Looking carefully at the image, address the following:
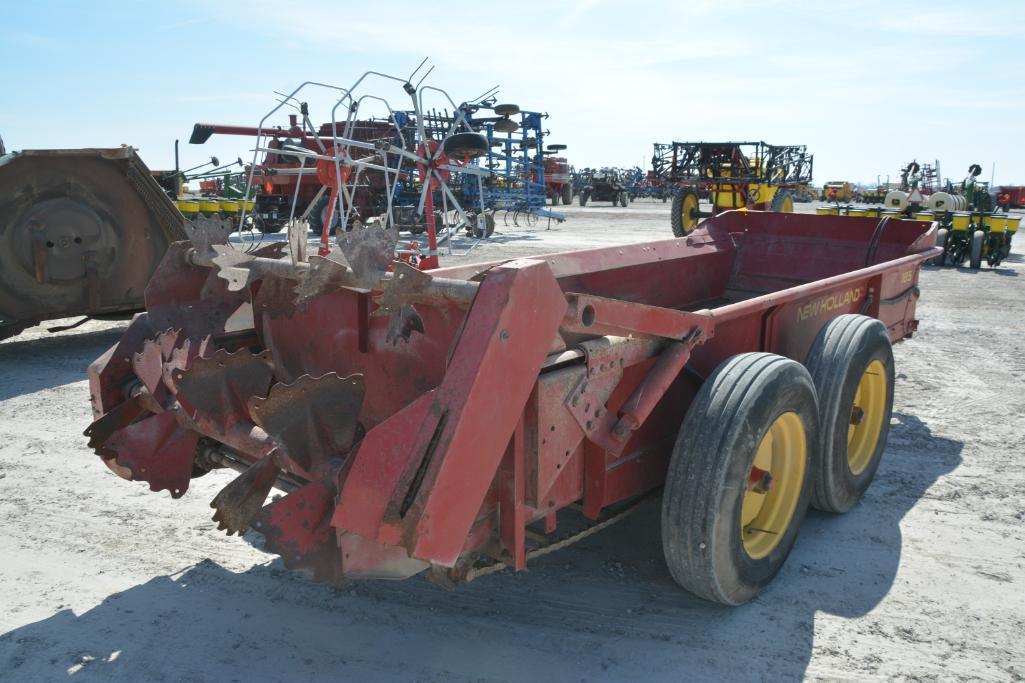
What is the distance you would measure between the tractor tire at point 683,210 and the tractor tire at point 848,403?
12180 mm

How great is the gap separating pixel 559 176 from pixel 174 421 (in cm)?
2801

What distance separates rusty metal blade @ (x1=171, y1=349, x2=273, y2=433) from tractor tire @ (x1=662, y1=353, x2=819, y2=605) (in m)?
1.51

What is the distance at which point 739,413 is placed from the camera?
2.73 metres

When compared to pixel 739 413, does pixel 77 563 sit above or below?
below

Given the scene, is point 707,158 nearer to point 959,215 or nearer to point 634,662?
point 959,215

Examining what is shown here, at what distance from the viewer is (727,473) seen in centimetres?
270

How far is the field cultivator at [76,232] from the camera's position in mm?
6688

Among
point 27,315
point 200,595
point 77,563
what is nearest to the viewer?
point 200,595

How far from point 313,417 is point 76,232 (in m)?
5.49

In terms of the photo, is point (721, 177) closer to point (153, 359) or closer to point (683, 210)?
point (683, 210)

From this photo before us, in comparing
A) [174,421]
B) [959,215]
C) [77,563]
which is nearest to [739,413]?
[174,421]

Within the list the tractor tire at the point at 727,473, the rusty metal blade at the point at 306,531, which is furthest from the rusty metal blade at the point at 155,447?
the tractor tire at the point at 727,473

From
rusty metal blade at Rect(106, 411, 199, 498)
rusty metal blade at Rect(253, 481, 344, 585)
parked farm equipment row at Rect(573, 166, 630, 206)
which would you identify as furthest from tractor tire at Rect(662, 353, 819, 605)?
parked farm equipment row at Rect(573, 166, 630, 206)

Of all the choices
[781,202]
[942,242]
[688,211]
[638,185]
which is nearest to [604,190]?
[638,185]
